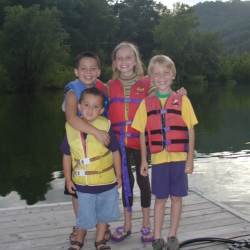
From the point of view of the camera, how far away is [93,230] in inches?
111

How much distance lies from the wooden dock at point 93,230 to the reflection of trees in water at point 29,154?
2.02 meters

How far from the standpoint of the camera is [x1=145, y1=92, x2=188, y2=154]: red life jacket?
2.44 meters

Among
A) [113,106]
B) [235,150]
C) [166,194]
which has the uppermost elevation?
[113,106]

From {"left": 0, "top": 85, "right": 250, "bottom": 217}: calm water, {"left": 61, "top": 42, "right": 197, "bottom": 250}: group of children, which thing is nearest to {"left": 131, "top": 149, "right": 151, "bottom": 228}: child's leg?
{"left": 61, "top": 42, "right": 197, "bottom": 250}: group of children

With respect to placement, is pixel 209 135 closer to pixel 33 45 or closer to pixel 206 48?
pixel 33 45

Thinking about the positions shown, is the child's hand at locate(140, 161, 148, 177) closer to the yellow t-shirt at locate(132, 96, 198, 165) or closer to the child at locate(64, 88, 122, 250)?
the yellow t-shirt at locate(132, 96, 198, 165)

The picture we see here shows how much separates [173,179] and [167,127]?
389 millimetres

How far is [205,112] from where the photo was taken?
15391 mm

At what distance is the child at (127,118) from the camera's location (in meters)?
2.68

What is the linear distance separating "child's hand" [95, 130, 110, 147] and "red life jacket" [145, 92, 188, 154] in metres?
0.32

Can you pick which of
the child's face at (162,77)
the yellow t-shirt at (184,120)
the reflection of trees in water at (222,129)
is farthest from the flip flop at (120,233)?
the reflection of trees in water at (222,129)

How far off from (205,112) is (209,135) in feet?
18.4

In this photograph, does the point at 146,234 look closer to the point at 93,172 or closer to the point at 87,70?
the point at 93,172

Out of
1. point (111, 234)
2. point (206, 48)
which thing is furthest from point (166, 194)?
point (206, 48)
